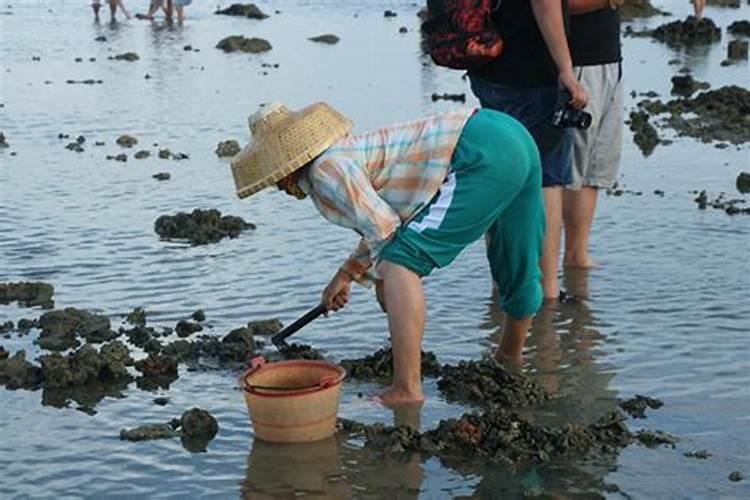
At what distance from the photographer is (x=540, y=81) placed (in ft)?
22.0

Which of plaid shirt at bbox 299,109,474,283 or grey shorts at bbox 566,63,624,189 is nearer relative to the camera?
plaid shirt at bbox 299,109,474,283

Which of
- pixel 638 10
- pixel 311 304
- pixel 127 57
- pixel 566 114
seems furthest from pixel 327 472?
pixel 638 10

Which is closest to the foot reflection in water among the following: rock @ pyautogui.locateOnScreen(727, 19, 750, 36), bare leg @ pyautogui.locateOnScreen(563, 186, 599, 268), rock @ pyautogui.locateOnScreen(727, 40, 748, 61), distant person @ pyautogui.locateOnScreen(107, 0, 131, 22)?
bare leg @ pyautogui.locateOnScreen(563, 186, 599, 268)

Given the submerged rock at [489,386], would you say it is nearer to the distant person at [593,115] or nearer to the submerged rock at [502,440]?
the submerged rock at [502,440]

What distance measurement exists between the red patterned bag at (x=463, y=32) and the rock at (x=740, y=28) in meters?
16.0

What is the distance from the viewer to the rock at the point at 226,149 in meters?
11.3

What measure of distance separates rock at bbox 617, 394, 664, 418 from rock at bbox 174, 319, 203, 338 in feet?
6.59

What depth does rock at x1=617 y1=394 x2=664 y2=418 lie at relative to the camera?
545 cm

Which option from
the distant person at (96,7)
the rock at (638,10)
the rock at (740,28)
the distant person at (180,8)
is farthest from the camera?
the distant person at (96,7)

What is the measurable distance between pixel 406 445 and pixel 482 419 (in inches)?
11.3

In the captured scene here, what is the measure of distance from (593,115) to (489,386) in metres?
2.11

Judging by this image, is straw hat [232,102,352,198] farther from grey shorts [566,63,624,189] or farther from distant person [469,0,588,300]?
grey shorts [566,63,624,189]

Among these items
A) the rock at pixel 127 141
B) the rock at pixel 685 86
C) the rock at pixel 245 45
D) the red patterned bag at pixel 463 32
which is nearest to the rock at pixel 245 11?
the rock at pixel 245 45

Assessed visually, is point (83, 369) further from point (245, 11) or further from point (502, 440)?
point (245, 11)
